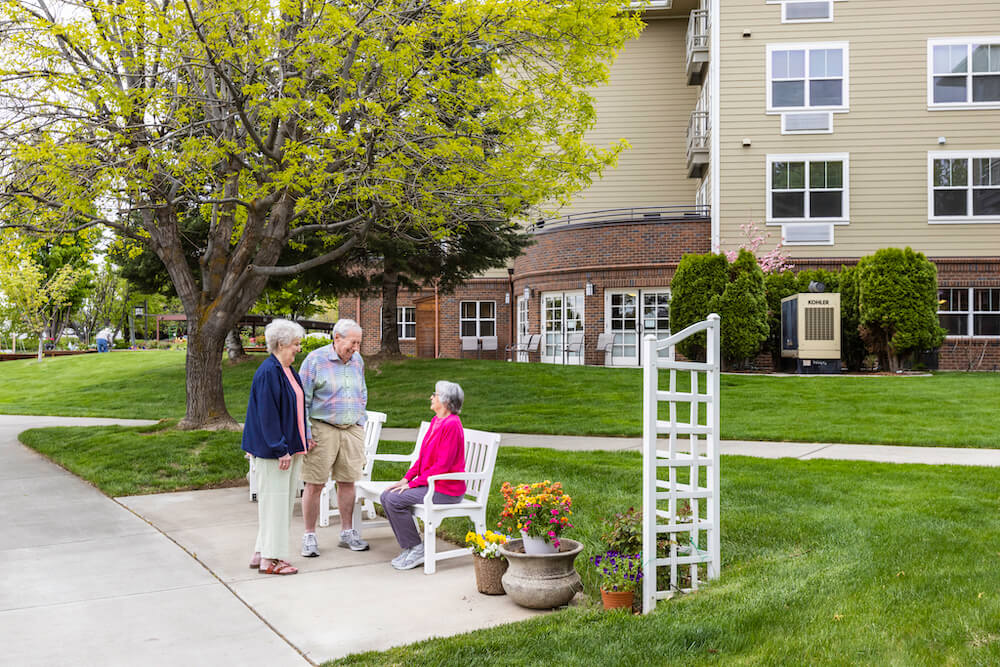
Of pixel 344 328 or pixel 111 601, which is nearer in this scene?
pixel 111 601

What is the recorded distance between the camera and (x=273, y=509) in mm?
5992

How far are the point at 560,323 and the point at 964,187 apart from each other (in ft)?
38.8

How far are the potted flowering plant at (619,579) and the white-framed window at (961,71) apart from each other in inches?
891

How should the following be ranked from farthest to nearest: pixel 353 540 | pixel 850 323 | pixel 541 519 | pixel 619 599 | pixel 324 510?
1. pixel 850 323
2. pixel 324 510
3. pixel 353 540
4. pixel 541 519
5. pixel 619 599

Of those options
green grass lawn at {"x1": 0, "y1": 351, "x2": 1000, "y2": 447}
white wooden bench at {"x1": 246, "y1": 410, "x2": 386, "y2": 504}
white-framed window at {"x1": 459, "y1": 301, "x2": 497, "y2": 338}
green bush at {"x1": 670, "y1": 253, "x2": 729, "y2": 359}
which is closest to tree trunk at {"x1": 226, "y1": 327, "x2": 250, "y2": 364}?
green grass lawn at {"x1": 0, "y1": 351, "x2": 1000, "y2": 447}

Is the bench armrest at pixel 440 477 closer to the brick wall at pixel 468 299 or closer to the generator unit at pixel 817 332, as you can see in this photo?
the generator unit at pixel 817 332

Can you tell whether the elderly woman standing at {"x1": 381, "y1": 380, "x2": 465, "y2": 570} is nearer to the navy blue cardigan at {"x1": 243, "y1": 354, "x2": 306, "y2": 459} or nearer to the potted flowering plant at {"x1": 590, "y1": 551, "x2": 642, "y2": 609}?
the navy blue cardigan at {"x1": 243, "y1": 354, "x2": 306, "y2": 459}

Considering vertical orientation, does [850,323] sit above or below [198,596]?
above

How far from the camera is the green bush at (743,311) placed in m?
20.3

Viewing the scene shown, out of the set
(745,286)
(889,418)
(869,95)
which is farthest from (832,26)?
(889,418)

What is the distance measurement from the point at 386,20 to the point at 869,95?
17612 mm

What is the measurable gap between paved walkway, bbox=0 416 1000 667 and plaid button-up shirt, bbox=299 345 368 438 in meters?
1.08

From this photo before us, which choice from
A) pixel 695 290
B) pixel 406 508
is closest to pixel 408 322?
pixel 695 290

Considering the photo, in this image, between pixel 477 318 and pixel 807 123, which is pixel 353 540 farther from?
pixel 477 318
